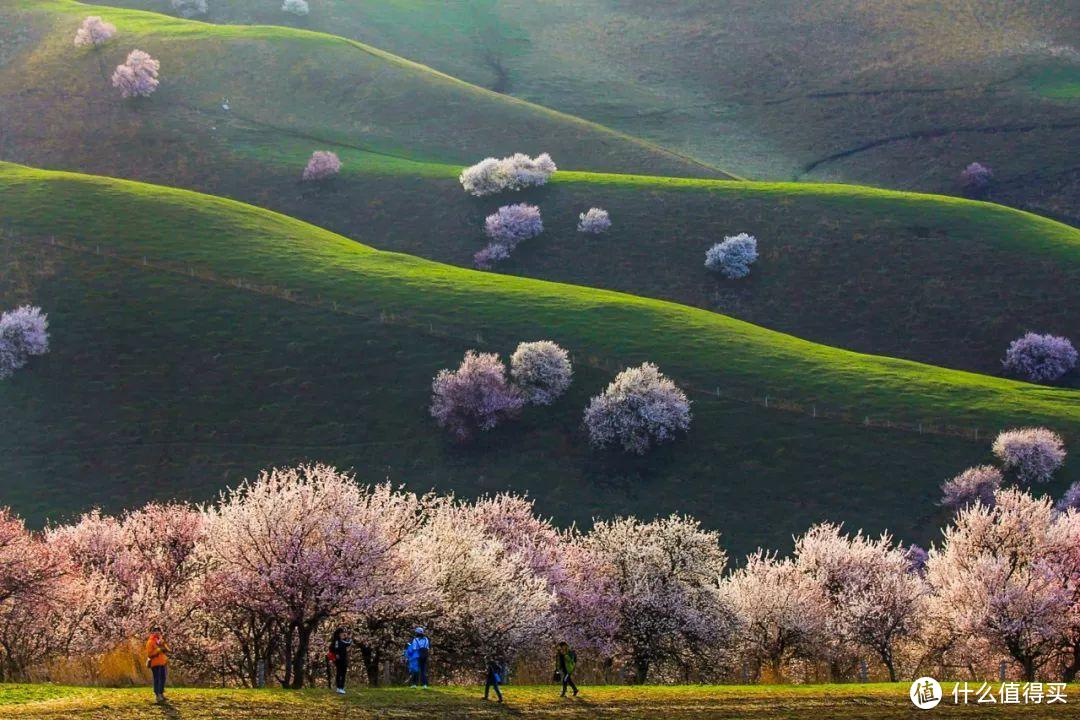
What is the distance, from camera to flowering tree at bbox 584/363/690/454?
76438mm

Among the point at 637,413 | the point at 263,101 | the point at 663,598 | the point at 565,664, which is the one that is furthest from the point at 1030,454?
the point at 263,101

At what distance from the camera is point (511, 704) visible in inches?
1446

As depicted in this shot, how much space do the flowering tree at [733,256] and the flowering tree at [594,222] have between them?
1083 cm

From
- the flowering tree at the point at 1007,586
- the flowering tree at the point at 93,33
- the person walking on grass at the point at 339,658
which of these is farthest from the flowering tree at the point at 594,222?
the person walking on grass at the point at 339,658

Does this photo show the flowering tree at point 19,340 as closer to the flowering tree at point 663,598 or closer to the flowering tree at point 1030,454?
the flowering tree at point 663,598

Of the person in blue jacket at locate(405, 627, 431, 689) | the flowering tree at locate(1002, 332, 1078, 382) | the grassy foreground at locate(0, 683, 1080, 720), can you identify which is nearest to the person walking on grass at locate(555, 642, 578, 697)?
the grassy foreground at locate(0, 683, 1080, 720)

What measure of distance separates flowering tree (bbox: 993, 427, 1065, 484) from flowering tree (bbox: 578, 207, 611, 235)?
51.7 metres

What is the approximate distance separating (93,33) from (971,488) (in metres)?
136

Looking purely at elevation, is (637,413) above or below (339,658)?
above

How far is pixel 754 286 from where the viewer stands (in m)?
109

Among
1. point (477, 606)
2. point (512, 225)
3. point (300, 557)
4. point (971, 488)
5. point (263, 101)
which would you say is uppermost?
point (263, 101)

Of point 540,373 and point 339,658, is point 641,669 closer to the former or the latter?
point 339,658

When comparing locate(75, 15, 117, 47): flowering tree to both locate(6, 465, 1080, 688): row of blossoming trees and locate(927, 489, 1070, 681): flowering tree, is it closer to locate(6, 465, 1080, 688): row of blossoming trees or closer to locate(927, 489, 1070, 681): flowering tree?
locate(6, 465, 1080, 688): row of blossoming trees

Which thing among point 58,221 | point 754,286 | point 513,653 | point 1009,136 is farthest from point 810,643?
point 1009,136
